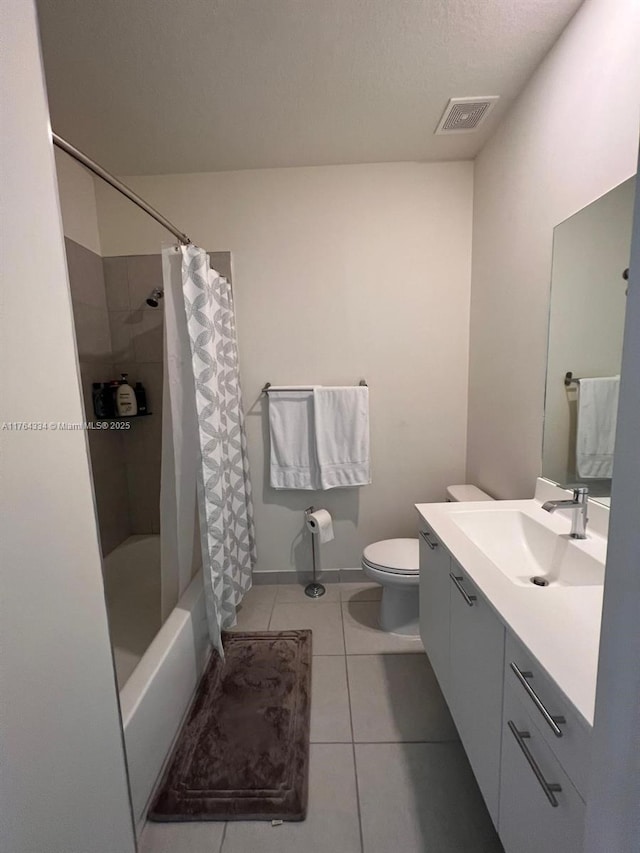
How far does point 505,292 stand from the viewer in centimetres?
169

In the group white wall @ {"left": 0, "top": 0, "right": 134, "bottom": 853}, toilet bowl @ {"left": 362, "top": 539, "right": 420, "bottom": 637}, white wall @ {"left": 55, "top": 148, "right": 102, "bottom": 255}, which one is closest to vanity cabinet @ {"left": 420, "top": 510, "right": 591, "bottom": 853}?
toilet bowl @ {"left": 362, "top": 539, "right": 420, "bottom": 637}

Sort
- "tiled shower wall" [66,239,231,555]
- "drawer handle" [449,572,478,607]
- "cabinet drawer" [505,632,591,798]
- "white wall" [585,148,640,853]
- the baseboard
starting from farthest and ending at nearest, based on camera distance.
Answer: the baseboard, "tiled shower wall" [66,239,231,555], "drawer handle" [449,572,478,607], "cabinet drawer" [505,632,591,798], "white wall" [585,148,640,853]

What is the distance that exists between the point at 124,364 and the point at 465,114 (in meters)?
2.27

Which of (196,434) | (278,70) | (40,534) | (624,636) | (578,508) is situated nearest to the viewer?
(624,636)

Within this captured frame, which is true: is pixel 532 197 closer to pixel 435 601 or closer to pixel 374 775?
pixel 435 601

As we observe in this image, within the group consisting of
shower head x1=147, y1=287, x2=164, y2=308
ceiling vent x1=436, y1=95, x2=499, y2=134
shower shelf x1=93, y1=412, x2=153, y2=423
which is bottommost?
shower shelf x1=93, y1=412, x2=153, y2=423

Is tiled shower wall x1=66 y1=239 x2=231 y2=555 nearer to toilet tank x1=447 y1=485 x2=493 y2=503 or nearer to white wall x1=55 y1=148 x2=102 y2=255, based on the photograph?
white wall x1=55 y1=148 x2=102 y2=255

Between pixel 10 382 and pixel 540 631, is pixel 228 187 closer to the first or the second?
pixel 10 382

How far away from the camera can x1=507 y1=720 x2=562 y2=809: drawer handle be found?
25.2 inches

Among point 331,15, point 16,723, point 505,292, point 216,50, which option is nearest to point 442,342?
point 505,292

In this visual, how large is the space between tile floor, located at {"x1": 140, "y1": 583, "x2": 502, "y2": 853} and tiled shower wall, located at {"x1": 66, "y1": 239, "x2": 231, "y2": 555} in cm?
139

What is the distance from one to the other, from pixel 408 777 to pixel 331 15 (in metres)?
2.59

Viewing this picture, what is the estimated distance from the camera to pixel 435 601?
133cm

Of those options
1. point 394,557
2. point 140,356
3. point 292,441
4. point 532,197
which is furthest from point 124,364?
point 532,197
